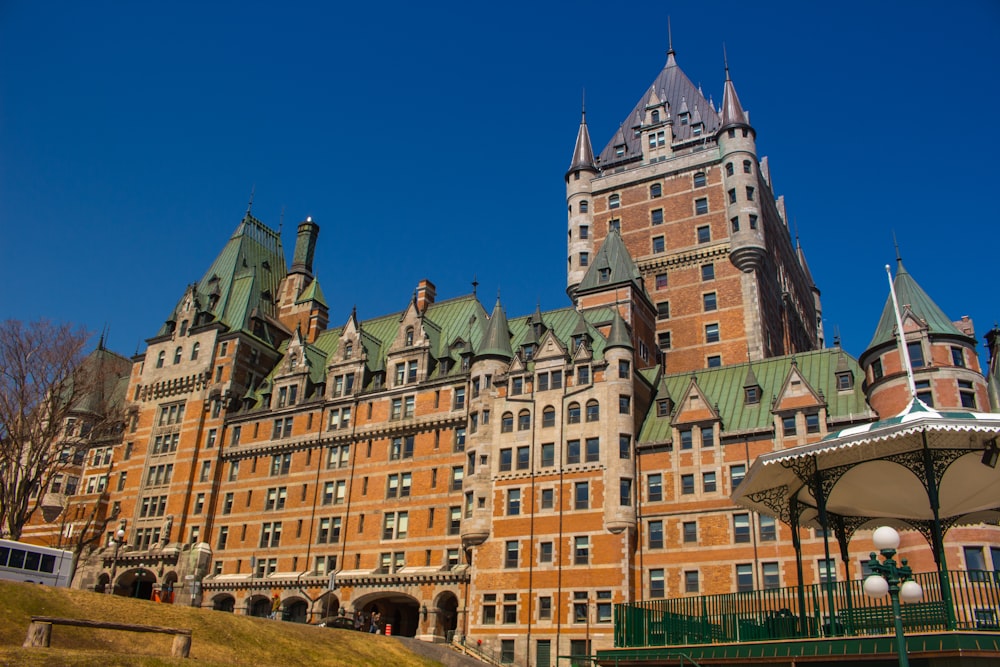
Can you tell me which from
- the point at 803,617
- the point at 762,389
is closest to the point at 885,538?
the point at 803,617

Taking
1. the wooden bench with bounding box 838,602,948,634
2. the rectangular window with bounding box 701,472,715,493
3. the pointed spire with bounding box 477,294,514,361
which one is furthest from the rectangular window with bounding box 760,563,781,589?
the wooden bench with bounding box 838,602,948,634

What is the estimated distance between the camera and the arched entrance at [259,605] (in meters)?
62.3

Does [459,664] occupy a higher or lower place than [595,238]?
lower

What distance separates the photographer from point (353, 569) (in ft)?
195

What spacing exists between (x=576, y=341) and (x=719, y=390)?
1008cm

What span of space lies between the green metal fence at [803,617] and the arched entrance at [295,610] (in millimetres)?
38276

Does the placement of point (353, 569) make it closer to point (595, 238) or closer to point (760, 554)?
point (760, 554)

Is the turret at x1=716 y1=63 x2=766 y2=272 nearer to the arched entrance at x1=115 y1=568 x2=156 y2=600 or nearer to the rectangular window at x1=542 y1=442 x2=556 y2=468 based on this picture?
the rectangular window at x1=542 y1=442 x2=556 y2=468

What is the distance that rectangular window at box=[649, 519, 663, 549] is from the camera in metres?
50.1

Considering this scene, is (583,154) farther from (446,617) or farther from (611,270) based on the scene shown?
(446,617)

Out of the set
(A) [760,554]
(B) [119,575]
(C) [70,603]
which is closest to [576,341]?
(A) [760,554]

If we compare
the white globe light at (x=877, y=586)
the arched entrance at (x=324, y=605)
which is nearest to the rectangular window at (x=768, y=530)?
the arched entrance at (x=324, y=605)

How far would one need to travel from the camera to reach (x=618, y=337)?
54.9m

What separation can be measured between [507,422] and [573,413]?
15.1 feet
